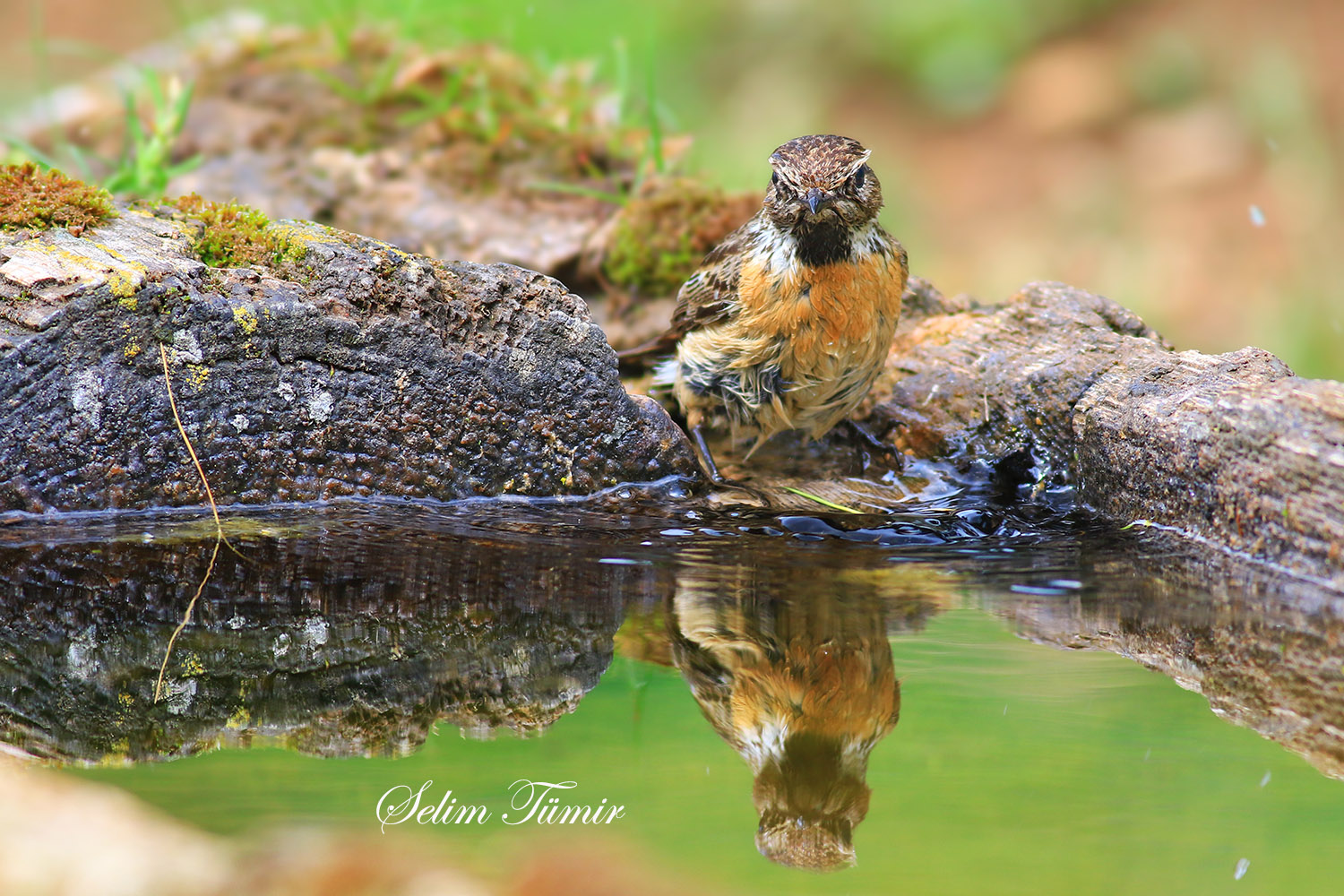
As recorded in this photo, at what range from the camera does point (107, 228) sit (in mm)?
4562

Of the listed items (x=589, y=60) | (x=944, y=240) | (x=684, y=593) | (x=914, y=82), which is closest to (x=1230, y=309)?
(x=944, y=240)

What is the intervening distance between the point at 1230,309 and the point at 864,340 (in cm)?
769

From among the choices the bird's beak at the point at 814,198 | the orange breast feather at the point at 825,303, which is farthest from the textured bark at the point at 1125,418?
the bird's beak at the point at 814,198

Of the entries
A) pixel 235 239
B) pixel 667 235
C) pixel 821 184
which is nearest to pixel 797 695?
pixel 821 184

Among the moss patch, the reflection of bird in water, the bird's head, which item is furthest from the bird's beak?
the moss patch

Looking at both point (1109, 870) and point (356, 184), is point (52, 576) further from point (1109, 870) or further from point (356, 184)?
point (356, 184)

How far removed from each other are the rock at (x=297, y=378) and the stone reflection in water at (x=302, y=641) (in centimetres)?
41

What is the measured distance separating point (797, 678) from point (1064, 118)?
11.8 metres

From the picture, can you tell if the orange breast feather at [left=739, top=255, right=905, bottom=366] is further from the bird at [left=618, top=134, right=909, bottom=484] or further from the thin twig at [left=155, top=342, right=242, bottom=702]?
the thin twig at [left=155, top=342, right=242, bottom=702]

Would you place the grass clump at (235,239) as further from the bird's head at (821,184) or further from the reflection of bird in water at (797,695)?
the reflection of bird in water at (797,695)

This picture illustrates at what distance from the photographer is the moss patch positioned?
21.8 feet

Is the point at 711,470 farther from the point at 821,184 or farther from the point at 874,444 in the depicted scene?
the point at 821,184

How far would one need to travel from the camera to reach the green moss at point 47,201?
14.7 feet

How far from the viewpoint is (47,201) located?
4531 millimetres
